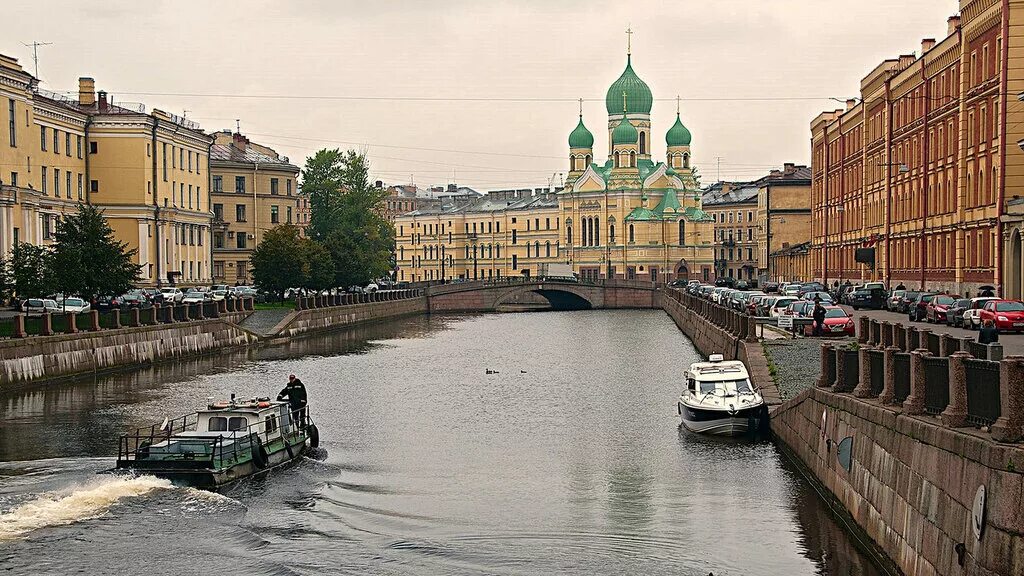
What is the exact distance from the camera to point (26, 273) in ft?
194

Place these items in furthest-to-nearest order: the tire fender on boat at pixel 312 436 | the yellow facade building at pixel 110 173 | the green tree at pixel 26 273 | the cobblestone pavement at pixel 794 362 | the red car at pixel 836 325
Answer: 1. the yellow facade building at pixel 110 173
2. the green tree at pixel 26 273
3. the red car at pixel 836 325
4. the cobblestone pavement at pixel 794 362
5. the tire fender on boat at pixel 312 436

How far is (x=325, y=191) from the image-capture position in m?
118

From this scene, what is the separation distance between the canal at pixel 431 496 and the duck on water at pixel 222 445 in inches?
20.7

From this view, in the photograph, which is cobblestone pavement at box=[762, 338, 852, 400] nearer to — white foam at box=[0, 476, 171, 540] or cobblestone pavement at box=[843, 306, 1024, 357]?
cobblestone pavement at box=[843, 306, 1024, 357]

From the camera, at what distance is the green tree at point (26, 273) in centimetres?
5912

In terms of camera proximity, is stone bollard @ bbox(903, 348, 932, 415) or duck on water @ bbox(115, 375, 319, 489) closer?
stone bollard @ bbox(903, 348, 932, 415)

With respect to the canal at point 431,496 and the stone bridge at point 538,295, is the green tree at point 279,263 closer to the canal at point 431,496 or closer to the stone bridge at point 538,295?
the canal at point 431,496

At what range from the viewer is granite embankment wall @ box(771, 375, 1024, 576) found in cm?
1564

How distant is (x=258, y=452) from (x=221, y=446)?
1719 millimetres

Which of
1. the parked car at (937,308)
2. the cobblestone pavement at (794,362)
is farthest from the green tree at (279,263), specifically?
the cobblestone pavement at (794,362)

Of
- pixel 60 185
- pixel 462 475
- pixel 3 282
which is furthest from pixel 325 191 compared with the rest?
pixel 462 475

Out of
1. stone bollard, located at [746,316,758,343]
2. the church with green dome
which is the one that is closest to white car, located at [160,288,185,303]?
stone bollard, located at [746,316,758,343]

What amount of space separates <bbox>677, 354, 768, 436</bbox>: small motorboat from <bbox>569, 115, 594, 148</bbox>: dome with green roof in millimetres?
144998

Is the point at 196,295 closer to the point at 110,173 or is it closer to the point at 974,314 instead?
the point at 110,173
